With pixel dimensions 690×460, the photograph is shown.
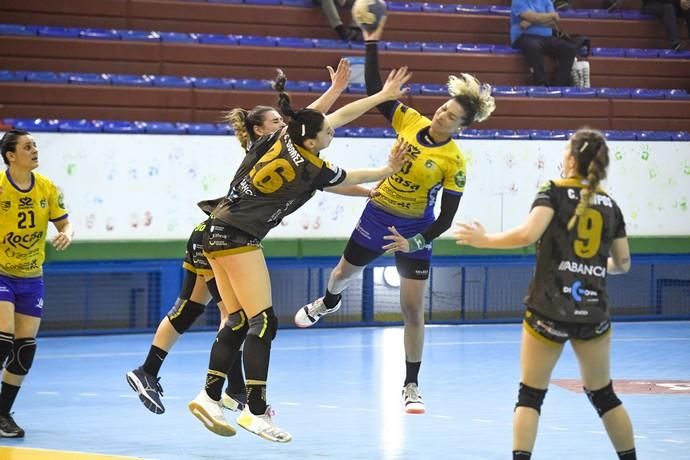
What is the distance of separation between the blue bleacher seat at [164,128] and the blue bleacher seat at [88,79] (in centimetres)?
111

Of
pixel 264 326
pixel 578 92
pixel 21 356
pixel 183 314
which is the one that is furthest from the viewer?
pixel 578 92

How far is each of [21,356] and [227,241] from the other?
189 centimetres

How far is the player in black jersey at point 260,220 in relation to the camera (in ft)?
22.4

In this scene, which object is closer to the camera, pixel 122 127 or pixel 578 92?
pixel 122 127

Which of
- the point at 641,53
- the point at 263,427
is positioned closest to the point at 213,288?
the point at 263,427

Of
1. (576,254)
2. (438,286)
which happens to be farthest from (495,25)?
(576,254)

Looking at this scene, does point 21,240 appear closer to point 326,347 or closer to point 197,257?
point 197,257

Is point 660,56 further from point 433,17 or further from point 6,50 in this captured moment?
point 6,50

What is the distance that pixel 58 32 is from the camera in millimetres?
14398

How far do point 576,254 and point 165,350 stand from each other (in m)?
3.31

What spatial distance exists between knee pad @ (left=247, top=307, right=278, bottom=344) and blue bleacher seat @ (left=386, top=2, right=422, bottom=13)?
1038 centimetres

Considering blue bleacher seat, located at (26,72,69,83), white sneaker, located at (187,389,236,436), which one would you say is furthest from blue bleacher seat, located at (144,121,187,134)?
white sneaker, located at (187,389,236,436)

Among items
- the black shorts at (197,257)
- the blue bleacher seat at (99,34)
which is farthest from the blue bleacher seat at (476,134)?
the black shorts at (197,257)

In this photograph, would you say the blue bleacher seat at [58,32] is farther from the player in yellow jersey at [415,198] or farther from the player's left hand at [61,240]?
the player's left hand at [61,240]
